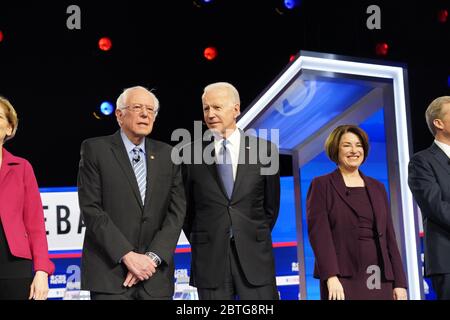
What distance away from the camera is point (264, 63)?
827cm

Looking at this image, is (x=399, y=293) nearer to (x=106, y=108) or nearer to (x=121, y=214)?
(x=121, y=214)

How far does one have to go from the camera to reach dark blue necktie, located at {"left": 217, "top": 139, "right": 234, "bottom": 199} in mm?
3725

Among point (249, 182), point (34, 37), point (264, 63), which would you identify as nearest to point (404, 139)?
point (249, 182)

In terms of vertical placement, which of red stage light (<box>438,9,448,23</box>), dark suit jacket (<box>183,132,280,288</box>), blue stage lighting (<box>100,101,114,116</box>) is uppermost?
red stage light (<box>438,9,448,23</box>)

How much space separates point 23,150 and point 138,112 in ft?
15.7

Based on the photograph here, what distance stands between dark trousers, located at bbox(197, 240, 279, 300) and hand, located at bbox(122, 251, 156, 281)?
0.32 meters

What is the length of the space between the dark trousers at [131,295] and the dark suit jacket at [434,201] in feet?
4.49

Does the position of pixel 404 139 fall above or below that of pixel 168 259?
above

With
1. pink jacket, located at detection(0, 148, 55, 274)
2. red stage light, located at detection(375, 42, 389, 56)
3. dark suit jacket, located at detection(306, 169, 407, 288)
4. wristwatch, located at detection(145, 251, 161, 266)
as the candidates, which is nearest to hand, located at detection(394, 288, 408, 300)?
dark suit jacket, located at detection(306, 169, 407, 288)

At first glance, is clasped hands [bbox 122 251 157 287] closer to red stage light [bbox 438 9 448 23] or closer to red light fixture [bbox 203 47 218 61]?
red light fixture [bbox 203 47 218 61]

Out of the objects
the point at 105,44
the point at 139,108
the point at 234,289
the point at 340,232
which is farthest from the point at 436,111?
the point at 105,44

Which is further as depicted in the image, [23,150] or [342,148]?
Answer: [23,150]
